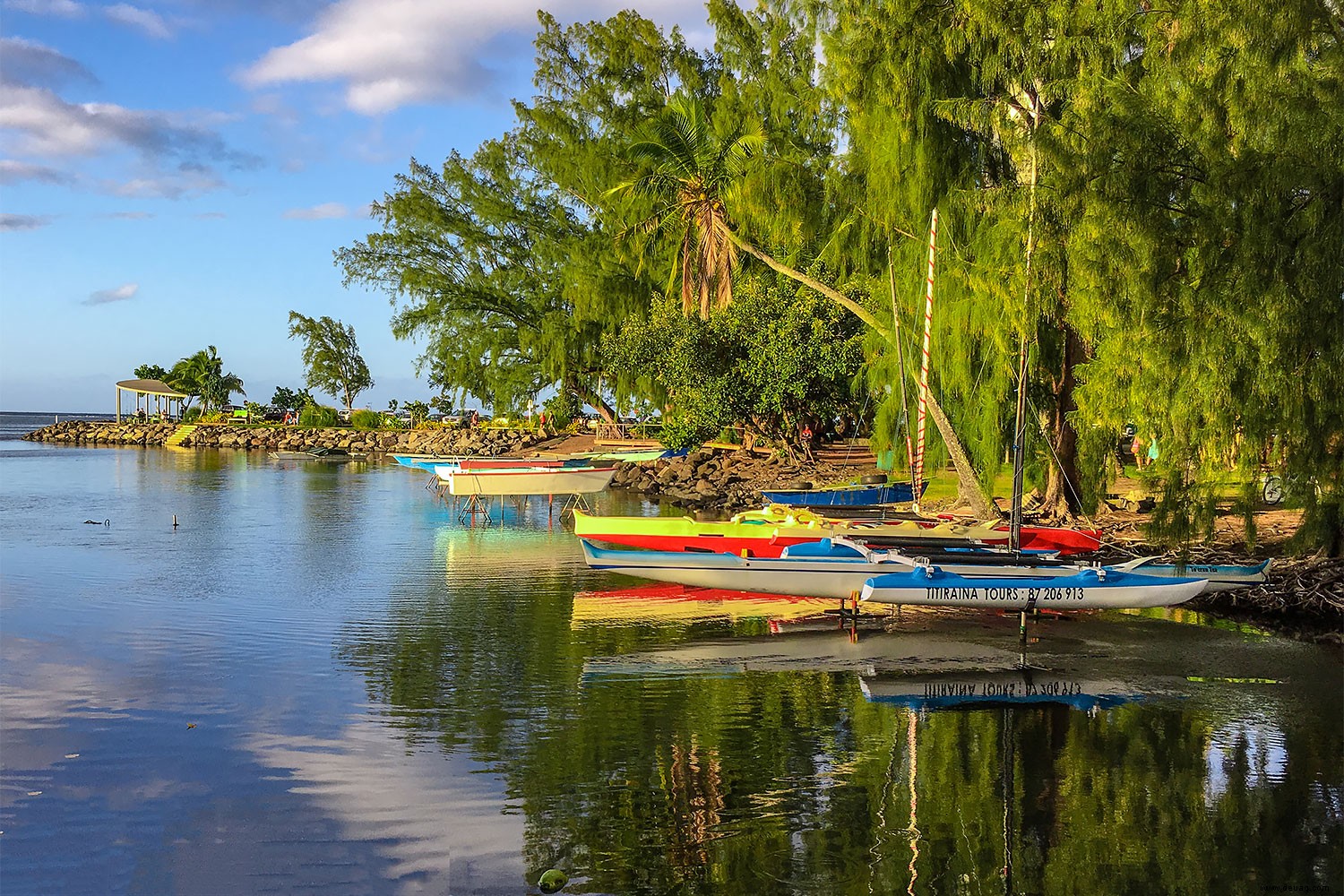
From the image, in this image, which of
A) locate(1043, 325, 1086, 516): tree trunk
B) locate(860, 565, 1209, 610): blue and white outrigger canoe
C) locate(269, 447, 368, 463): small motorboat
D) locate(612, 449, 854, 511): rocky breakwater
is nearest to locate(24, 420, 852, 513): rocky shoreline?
locate(612, 449, 854, 511): rocky breakwater

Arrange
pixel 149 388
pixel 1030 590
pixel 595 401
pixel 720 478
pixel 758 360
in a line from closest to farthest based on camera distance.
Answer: pixel 1030 590 → pixel 758 360 → pixel 720 478 → pixel 595 401 → pixel 149 388

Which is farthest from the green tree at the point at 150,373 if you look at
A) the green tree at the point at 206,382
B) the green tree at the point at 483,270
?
the green tree at the point at 483,270

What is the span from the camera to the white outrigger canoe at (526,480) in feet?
98.4

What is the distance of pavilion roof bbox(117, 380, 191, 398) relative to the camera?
292 ft

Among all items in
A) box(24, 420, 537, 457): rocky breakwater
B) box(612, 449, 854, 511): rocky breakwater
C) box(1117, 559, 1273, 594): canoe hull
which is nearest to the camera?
box(1117, 559, 1273, 594): canoe hull

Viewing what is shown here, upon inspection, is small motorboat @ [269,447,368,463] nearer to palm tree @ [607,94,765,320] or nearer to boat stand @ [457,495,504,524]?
boat stand @ [457,495,504,524]

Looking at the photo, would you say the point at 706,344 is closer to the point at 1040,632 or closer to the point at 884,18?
the point at 884,18

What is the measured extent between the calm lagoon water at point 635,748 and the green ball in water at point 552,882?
0.12 m

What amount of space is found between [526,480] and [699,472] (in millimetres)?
8994

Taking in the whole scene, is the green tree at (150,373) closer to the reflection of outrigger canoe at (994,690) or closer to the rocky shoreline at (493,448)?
the rocky shoreline at (493,448)

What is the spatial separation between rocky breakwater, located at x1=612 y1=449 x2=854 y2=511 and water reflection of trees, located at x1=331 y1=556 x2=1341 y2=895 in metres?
19.9

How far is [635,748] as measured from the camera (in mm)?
10078

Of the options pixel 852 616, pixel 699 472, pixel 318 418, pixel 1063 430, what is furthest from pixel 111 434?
pixel 852 616

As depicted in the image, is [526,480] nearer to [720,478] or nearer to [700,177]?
[720,478]
